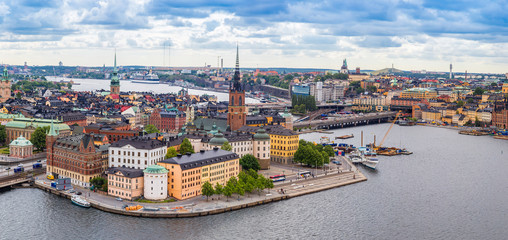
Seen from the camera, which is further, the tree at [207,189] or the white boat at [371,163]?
the white boat at [371,163]

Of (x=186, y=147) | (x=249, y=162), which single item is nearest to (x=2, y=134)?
(x=186, y=147)

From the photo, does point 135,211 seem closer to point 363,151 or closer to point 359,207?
point 359,207

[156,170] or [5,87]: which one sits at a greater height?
[5,87]

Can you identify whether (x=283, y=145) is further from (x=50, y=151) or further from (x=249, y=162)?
(x=50, y=151)

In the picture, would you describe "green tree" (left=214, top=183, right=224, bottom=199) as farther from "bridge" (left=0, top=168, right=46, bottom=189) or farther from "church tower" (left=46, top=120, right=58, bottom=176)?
"bridge" (left=0, top=168, right=46, bottom=189)

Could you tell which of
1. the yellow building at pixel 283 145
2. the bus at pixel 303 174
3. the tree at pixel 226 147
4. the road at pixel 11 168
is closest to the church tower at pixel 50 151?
the road at pixel 11 168

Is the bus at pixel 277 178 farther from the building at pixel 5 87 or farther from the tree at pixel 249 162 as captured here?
the building at pixel 5 87
